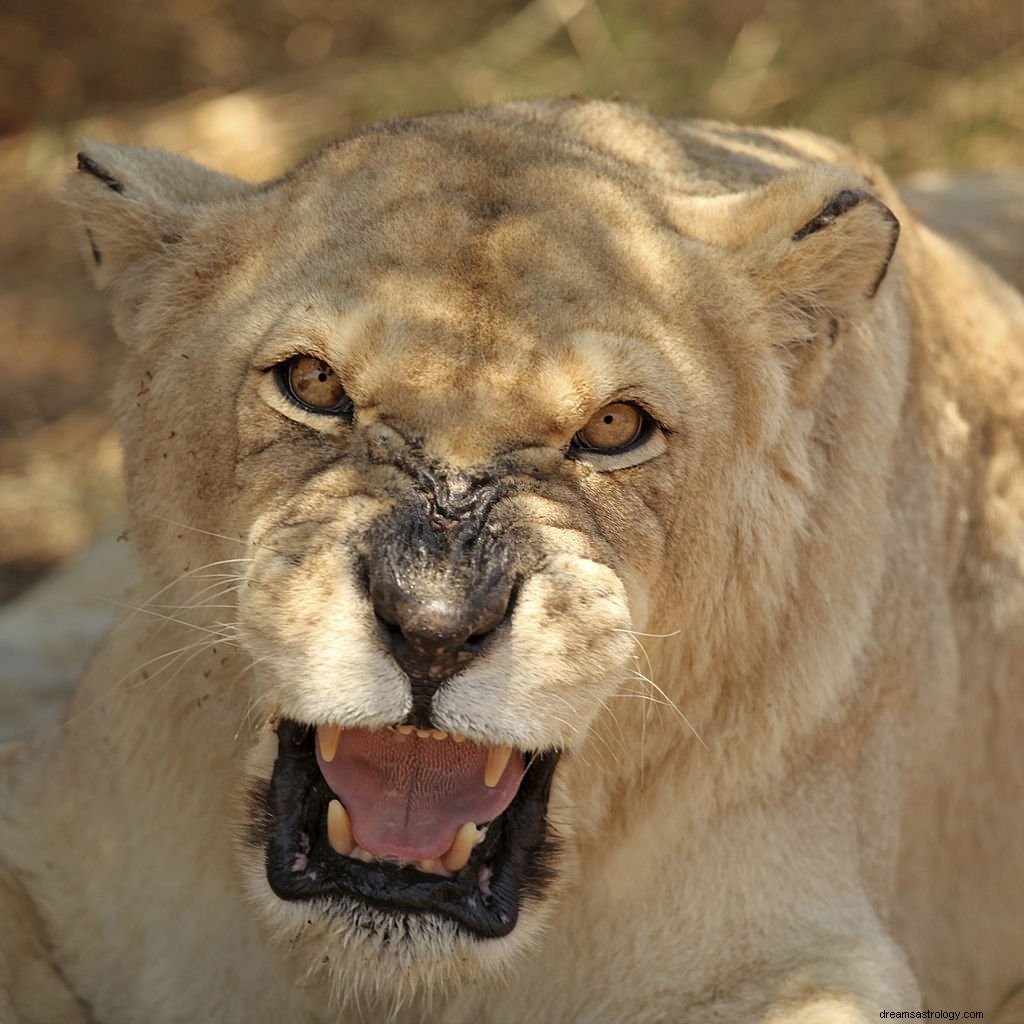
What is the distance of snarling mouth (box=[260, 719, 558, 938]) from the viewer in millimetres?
2986

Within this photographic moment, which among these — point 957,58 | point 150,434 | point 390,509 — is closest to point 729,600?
point 390,509

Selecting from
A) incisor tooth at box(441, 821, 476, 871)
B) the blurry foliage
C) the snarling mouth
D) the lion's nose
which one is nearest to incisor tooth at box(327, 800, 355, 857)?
the snarling mouth

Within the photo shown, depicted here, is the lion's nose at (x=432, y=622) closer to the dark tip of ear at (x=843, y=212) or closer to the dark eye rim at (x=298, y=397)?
the dark eye rim at (x=298, y=397)

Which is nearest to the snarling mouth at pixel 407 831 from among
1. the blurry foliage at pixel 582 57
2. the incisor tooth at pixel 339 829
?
the incisor tooth at pixel 339 829

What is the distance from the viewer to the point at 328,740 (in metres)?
3.04

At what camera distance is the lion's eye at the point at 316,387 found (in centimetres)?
306

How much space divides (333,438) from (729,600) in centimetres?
75

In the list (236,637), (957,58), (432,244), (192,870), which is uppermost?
(957,58)

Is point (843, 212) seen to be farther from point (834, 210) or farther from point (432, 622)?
point (432, 622)

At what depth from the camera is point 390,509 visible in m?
2.83

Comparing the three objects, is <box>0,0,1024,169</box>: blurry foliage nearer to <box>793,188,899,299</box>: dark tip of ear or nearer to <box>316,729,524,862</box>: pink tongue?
<box>793,188,899,299</box>: dark tip of ear

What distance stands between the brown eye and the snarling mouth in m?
0.51

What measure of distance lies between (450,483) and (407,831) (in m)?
0.57

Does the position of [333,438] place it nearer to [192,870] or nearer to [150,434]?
[150,434]
